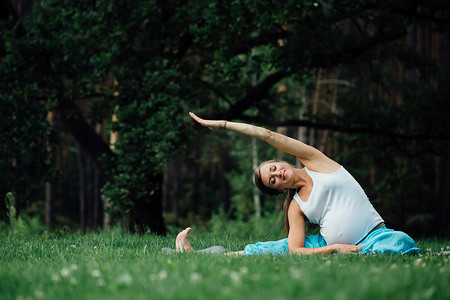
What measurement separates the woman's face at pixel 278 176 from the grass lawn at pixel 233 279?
32.7 inches

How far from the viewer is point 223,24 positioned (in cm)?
849

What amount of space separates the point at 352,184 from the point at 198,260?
185 centimetres

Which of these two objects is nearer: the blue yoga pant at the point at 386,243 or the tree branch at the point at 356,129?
the blue yoga pant at the point at 386,243

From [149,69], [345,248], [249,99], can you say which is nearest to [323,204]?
[345,248]

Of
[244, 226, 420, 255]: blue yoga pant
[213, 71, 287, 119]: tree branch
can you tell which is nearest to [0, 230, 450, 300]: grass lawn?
[244, 226, 420, 255]: blue yoga pant

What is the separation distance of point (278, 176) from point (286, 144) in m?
0.36

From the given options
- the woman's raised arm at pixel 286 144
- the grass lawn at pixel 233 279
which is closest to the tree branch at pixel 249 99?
the woman's raised arm at pixel 286 144

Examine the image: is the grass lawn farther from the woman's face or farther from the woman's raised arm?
the woman's raised arm

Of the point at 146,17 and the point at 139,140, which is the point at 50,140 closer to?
the point at 139,140

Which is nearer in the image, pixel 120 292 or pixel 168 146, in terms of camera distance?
pixel 120 292

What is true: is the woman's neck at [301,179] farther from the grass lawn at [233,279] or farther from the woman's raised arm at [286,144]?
the grass lawn at [233,279]

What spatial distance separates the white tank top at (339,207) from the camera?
14.2ft

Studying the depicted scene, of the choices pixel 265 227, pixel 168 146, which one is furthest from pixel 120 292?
pixel 265 227

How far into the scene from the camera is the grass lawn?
240cm
